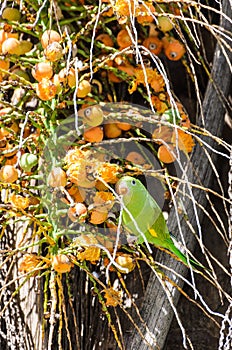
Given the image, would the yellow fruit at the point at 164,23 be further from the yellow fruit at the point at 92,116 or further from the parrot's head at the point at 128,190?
the parrot's head at the point at 128,190

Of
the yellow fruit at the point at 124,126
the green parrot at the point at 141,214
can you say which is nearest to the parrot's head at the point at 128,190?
the green parrot at the point at 141,214

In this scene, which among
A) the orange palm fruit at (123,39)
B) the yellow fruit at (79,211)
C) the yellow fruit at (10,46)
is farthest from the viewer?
the orange palm fruit at (123,39)

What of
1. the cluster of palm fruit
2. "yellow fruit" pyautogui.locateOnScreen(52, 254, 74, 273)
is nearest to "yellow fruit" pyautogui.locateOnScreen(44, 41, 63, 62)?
the cluster of palm fruit

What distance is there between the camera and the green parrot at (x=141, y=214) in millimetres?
1018

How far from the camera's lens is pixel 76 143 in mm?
1102

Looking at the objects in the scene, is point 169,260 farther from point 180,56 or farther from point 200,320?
point 180,56

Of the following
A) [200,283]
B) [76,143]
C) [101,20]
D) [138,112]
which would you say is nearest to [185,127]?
[138,112]

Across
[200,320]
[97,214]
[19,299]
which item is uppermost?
[97,214]

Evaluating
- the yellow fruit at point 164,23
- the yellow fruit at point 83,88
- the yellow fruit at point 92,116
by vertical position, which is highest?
the yellow fruit at point 164,23

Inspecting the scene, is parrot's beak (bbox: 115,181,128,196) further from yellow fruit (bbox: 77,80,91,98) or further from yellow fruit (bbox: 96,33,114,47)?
yellow fruit (bbox: 96,33,114,47)

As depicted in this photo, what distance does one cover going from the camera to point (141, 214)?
104 centimetres

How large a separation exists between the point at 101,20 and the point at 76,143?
29cm

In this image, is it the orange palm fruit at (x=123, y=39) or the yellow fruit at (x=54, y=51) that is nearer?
the yellow fruit at (x=54, y=51)

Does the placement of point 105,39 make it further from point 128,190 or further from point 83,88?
point 128,190
